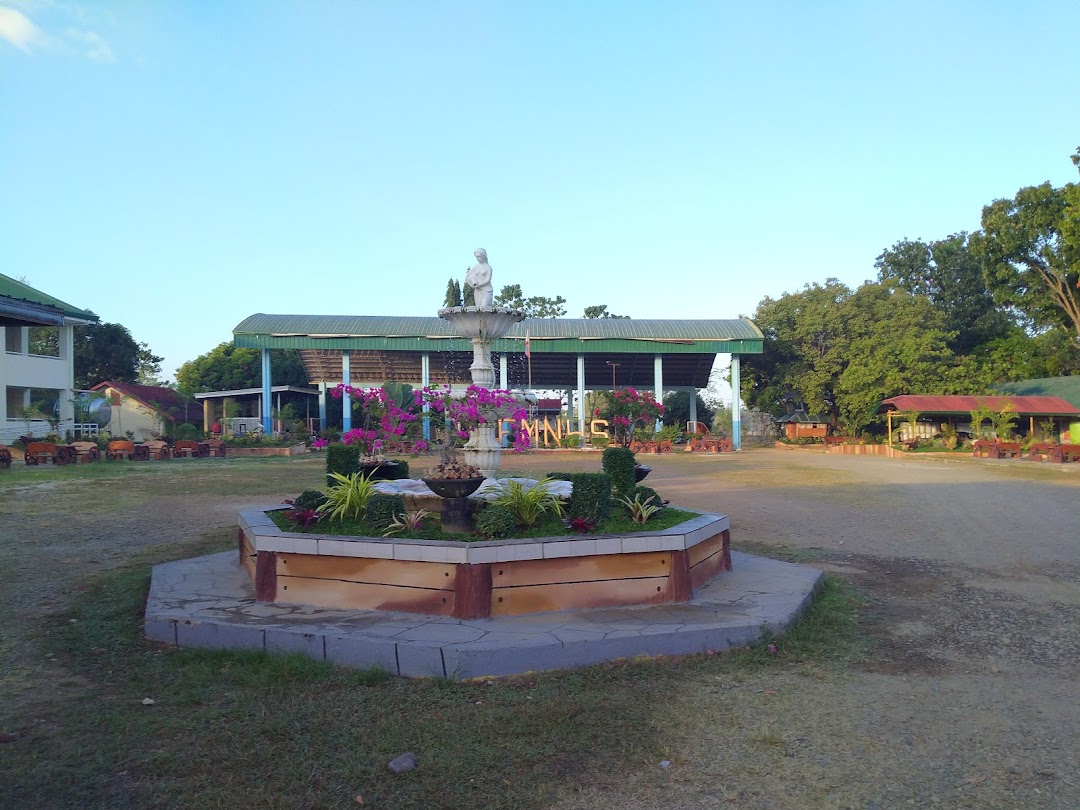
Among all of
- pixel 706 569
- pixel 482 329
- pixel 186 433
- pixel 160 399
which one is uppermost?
pixel 160 399

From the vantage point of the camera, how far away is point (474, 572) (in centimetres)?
484

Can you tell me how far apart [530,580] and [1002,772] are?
2.76 meters

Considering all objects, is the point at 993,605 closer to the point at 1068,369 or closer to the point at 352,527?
the point at 352,527

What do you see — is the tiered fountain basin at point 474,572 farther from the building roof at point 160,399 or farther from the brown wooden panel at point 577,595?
the building roof at point 160,399

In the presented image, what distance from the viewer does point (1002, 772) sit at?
3055mm

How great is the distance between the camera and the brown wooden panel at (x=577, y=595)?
195 inches

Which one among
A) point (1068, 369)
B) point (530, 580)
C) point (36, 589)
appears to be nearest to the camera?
point (530, 580)

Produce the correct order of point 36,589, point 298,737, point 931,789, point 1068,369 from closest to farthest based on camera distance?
1. point 931,789
2. point 298,737
3. point 36,589
4. point 1068,369

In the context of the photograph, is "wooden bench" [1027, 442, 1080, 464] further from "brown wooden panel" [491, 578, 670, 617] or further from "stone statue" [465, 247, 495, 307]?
"brown wooden panel" [491, 578, 670, 617]

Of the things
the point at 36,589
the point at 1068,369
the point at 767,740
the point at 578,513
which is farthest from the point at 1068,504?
the point at 1068,369

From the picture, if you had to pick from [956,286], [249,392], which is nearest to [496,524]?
[249,392]

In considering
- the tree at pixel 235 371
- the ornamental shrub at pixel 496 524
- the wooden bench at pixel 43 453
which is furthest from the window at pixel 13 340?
the ornamental shrub at pixel 496 524

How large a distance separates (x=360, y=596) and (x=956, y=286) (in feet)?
152

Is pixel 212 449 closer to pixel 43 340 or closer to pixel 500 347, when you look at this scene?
pixel 500 347
